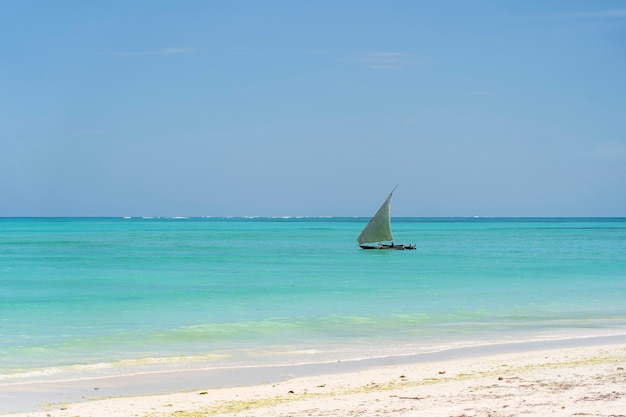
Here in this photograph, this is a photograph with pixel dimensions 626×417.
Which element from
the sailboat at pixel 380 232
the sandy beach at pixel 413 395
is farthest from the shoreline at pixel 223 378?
the sailboat at pixel 380 232

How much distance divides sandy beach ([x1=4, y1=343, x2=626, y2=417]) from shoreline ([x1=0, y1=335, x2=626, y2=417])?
0.21 feet

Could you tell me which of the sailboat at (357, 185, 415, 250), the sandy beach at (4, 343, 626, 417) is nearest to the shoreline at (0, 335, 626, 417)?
the sandy beach at (4, 343, 626, 417)

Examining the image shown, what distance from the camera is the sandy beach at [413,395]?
8.15 metres

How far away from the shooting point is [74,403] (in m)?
9.33

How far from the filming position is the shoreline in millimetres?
9516

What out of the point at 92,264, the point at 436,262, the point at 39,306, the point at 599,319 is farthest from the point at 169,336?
the point at 436,262

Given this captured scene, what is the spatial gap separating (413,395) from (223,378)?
321 cm

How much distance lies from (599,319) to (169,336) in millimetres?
10113

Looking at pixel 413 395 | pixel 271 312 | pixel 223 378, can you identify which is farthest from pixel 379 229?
pixel 413 395

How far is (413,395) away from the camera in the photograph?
30.0 ft

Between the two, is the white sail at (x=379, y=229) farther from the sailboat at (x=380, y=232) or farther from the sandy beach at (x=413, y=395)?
the sandy beach at (x=413, y=395)

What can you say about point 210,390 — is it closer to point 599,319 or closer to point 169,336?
point 169,336

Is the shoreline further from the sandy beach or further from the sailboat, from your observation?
the sailboat

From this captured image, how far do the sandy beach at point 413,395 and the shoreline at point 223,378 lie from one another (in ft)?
0.21
